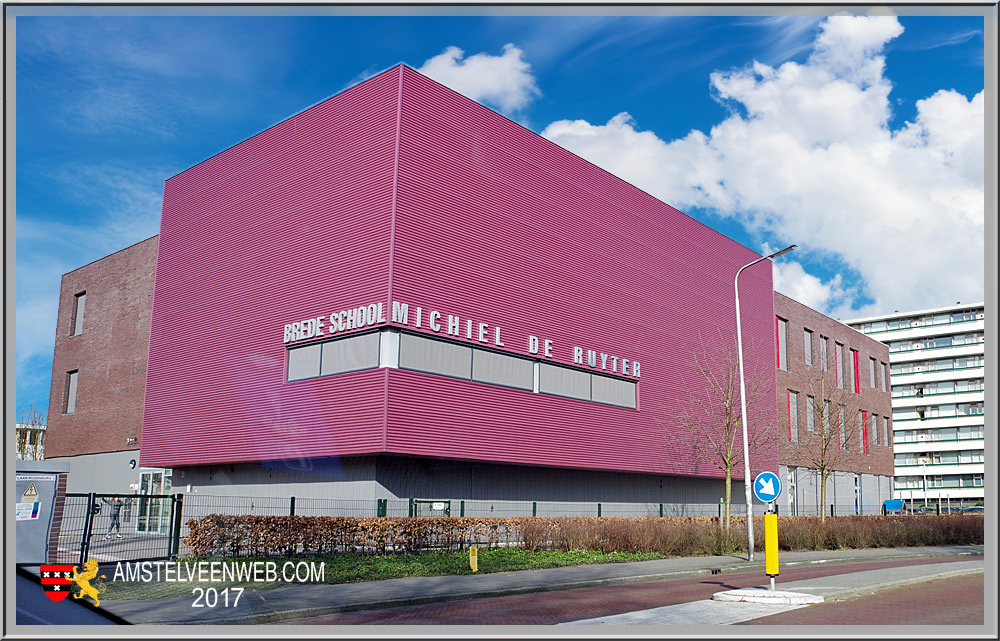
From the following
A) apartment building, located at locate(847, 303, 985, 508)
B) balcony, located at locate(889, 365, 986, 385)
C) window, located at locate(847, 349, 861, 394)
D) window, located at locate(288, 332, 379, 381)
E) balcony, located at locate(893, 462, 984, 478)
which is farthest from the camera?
balcony, located at locate(889, 365, 986, 385)

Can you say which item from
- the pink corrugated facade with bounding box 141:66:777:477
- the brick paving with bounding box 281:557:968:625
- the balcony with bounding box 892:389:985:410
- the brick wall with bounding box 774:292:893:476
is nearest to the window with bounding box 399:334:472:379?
the pink corrugated facade with bounding box 141:66:777:477

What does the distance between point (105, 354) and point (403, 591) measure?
3151 cm

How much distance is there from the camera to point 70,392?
45.4 m

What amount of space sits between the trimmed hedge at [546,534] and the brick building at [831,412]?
32.4ft

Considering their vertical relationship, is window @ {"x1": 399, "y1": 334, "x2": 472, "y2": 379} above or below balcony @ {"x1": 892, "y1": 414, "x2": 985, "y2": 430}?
below

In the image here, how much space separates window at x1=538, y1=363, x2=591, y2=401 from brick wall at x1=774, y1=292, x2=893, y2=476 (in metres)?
19.7

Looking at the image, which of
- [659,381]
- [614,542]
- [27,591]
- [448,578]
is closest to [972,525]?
[659,381]

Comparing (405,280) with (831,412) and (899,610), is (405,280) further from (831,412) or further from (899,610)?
(831,412)

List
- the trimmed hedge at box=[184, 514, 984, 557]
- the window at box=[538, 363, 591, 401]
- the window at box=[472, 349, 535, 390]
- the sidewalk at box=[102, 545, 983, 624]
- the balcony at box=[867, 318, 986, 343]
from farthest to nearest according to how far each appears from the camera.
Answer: the balcony at box=[867, 318, 986, 343] < the window at box=[538, 363, 591, 401] < the window at box=[472, 349, 535, 390] < the trimmed hedge at box=[184, 514, 984, 557] < the sidewalk at box=[102, 545, 983, 624]

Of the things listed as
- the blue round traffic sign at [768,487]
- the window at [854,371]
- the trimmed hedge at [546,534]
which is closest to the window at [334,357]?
the trimmed hedge at [546,534]

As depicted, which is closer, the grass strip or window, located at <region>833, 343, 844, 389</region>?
the grass strip

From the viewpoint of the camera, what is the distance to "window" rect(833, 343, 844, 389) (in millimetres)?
59844

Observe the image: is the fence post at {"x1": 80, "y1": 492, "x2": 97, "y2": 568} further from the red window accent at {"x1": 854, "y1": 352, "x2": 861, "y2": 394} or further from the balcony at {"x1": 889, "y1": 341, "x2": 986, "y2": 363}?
the balcony at {"x1": 889, "y1": 341, "x2": 986, "y2": 363}

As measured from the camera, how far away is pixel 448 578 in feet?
63.6
